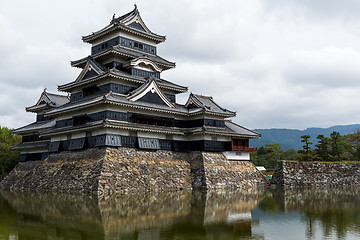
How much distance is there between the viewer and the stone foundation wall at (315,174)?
125 ft

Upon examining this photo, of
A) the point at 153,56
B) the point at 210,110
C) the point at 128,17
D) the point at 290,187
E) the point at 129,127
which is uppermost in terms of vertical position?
the point at 128,17

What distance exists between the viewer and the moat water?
42.9 ft

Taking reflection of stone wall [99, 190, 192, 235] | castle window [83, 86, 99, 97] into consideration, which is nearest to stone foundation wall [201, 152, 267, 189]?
reflection of stone wall [99, 190, 192, 235]

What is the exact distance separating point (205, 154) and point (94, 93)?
1330 cm

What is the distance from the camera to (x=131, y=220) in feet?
52.3

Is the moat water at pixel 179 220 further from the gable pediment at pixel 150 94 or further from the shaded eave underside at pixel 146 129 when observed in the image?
the gable pediment at pixel 150 94

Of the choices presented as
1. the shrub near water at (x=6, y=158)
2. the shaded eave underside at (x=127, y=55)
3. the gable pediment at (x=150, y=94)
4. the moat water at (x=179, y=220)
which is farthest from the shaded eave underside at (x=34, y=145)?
the moat water at (x=179, y=220)

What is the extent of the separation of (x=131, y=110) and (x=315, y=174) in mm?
21726

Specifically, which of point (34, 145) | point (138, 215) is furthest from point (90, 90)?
point (138, 215)

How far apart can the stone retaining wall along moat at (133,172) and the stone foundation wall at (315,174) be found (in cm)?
247

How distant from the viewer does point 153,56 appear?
41312 millimetres

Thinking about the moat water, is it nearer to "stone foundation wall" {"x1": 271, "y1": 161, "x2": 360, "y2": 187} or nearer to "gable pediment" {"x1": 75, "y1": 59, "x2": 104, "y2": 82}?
"stone foundation wall" {"x1": 271, "y1": 161, "x2": 360, "y2": 187}

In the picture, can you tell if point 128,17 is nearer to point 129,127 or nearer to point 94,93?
point 94,93

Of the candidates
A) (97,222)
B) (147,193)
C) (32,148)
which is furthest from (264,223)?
(32,148)
